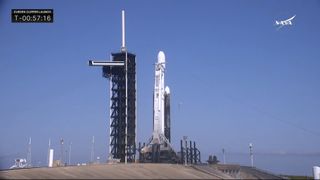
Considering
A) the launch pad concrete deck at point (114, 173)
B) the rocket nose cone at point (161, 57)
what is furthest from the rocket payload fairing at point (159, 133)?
the launch pad concrete deck at point (114, 173)

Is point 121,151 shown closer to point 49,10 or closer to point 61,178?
point 61,178

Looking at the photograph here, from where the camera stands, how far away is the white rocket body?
103188 mm

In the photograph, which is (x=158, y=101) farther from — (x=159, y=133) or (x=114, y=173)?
(x=114, y=173)

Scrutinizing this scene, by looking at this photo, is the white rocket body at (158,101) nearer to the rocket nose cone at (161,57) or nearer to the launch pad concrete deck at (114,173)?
the rocket nose cone at (161,57)

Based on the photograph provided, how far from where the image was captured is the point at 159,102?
103m

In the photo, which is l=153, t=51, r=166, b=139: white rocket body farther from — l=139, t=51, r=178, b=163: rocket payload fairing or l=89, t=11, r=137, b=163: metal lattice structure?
l=89, t=11, r=137, b=163: metal lattice structure

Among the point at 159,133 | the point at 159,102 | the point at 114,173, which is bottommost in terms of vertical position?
the point at 114,173

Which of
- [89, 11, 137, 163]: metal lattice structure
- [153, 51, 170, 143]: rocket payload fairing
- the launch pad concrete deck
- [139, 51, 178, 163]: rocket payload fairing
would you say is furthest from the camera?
[153, 51, 170, 143]: rocket payload fairing

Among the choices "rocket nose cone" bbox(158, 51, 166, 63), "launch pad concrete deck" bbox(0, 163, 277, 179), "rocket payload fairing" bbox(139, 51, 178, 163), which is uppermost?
"rocket nose cone" bbox(158, 51, 166, 63)

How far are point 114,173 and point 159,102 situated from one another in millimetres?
51174

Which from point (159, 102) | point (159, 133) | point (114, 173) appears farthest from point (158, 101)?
point (114, 173)

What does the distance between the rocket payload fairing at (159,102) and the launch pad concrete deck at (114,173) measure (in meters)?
35.9

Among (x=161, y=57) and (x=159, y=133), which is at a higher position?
(x=161, y=57)

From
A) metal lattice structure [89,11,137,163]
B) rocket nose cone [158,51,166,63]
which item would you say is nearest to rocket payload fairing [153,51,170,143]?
rocket nose cone [158,51,166,63]
